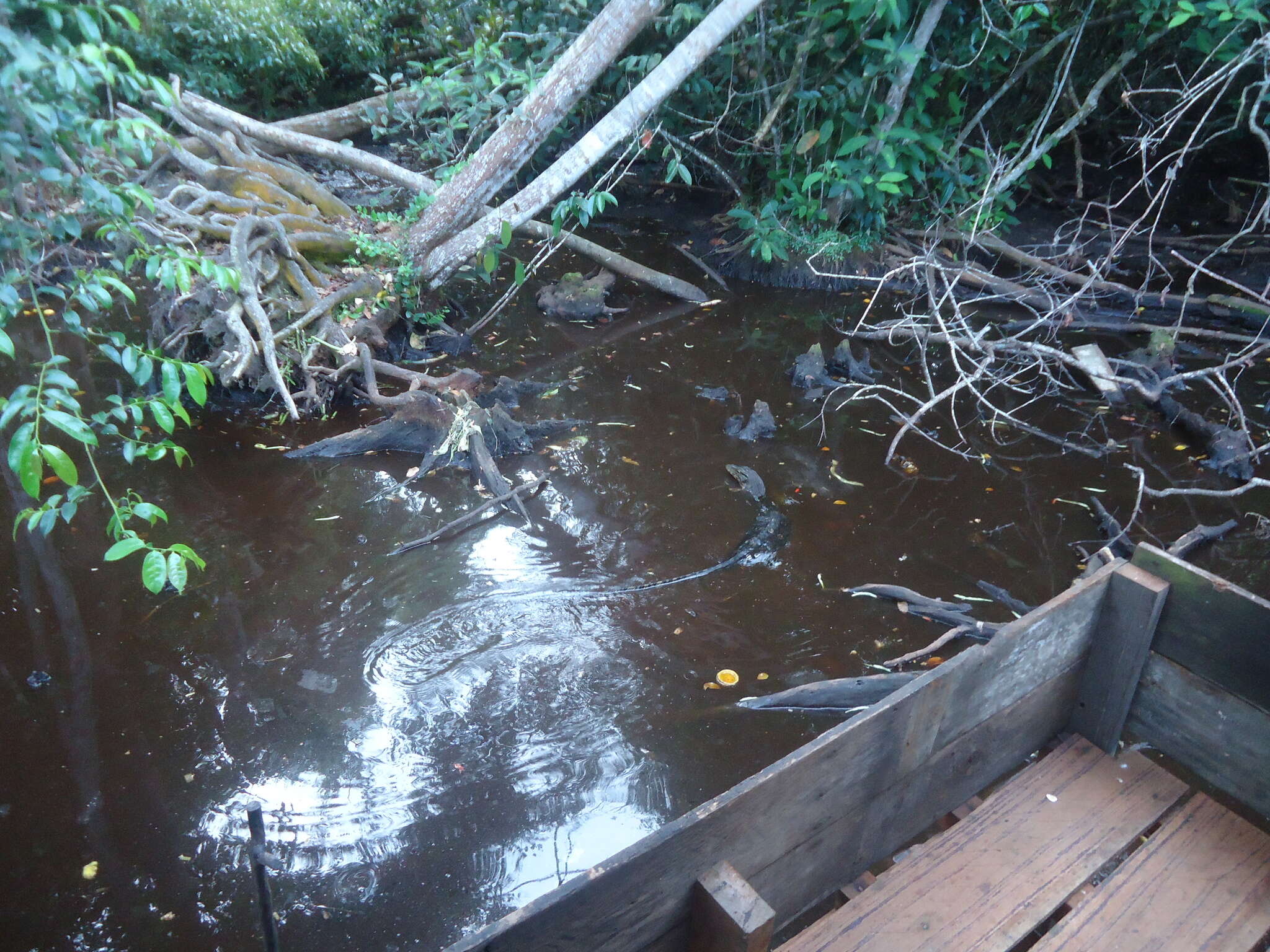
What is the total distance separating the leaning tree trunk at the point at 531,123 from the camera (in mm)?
6059

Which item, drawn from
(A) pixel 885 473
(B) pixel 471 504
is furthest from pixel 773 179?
(B) pixel 471 504

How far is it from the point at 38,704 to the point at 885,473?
14.7 ft

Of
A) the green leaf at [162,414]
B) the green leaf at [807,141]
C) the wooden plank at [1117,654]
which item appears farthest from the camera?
the green leaf at [807,141]

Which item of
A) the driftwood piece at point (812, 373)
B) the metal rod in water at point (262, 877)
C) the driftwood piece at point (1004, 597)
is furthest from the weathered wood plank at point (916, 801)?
the driftwood piece at point (812, 373)

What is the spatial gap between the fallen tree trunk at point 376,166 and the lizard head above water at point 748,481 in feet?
10.6

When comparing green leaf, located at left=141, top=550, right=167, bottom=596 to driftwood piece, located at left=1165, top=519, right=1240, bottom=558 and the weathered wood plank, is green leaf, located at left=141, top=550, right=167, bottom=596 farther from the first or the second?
driftwood piece, located at left=1165, top=519, right=1240, bottom=558

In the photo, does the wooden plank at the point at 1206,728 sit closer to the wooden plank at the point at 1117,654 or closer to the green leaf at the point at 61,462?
the wooden plank at the point at 1117,654

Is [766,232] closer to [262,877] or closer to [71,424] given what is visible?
[71,424]

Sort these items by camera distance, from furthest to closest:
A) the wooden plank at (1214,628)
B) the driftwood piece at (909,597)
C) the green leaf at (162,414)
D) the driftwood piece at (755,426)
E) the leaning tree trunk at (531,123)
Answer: the leaning tree trunk at (531,123), the driftwood piece at (755,426), the driftwood piece at (909,597), the wooden plank at (1214,628), the green leaf at (162,414)

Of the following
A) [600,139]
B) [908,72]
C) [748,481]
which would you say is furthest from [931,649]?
[908,72]

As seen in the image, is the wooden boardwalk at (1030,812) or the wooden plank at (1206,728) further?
the wooden plank at (1206,728)

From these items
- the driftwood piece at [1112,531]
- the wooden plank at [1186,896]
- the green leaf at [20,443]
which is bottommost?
the driftwood piece at [1112,531]

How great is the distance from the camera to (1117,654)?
254 centimetres

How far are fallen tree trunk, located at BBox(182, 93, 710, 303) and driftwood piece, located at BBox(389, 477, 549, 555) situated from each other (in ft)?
10.4
